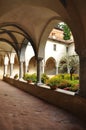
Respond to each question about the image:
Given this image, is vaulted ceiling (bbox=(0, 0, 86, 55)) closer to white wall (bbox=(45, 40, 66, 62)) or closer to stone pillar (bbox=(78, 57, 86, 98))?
stone pillar (bbox=(78, 57, 86, 98))

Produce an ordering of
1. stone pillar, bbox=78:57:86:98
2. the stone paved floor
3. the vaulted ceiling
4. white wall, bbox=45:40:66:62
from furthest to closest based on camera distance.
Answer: white wall, bbox=45:40:66:62 → stone pillar, bbox=78:57:86:98 → the vaulted ceiling → the stone paved floor

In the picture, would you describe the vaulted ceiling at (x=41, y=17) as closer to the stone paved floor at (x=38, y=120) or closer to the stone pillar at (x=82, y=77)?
the stone pillar at (x=82, y=77)

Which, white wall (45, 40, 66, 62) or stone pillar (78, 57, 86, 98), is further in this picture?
white wall (45, 40, 66, 62)

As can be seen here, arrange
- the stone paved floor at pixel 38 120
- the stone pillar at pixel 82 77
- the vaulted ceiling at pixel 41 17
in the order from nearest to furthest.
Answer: the stone paved floor at pixel 38 120 → the vaulted ceiling at pixel 41 17 → the stone pillar at pixel 82 77

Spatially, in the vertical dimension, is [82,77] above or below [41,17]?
below

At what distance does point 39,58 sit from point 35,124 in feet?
20.0

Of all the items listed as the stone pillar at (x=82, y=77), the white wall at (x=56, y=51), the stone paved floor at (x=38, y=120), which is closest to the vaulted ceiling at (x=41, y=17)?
the stone pillar at (x=82, y=77)

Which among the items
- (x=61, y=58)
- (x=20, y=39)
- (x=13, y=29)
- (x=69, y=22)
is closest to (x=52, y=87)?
(x=69, y=22)

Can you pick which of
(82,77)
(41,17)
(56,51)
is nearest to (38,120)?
(82,77)

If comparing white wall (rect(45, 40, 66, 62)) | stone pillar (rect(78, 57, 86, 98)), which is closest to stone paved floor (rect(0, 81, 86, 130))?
stone pillar (rect(78, 57, 86, 98))

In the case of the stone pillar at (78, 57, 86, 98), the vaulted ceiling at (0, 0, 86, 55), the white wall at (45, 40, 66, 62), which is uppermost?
the white wall at (45, 40, 66, 62)

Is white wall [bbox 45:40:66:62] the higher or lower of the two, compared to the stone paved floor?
higher

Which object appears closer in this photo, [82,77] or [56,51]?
[82,77]

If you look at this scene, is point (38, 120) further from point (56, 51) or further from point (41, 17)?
point (56, 51)
